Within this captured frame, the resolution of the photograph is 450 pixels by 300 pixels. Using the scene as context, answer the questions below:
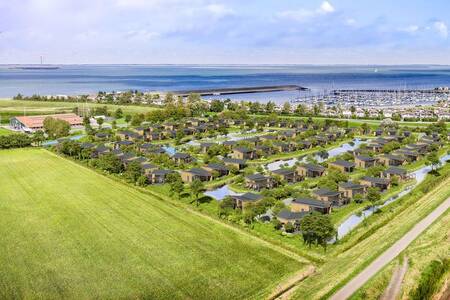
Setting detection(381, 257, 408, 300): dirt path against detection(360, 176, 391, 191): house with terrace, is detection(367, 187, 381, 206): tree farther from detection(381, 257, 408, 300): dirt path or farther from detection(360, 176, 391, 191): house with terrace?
detection(381, 257, 408, 300): dirt path

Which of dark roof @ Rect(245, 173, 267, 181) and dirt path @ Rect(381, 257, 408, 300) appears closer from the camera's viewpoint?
dirt path @ Rect(381, 257, 408, 300)

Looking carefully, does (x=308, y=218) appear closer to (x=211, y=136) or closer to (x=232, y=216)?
(x=232, y=216)

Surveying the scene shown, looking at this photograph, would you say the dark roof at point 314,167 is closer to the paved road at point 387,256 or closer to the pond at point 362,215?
the pond at point 362,215

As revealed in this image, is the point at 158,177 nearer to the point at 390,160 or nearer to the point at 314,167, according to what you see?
the point at 314,167

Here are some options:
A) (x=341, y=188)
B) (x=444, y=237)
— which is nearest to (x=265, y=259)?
(x=444, y=237)

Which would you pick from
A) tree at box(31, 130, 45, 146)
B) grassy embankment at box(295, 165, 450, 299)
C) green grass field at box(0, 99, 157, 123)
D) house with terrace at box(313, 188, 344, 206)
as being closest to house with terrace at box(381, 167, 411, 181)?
grassy embankment at box(295, 165, 450, 299)

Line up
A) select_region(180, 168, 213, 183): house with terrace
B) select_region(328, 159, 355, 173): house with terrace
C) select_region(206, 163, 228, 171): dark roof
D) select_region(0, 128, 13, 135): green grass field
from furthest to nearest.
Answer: select_region(0, 128, 13, 135): green grass field → select_region(328, 159, 355, 173): house with terrace → select_region(206, 163, 228, 171): dark roof → select_region(180, 168, 213, 183): house with terrace
